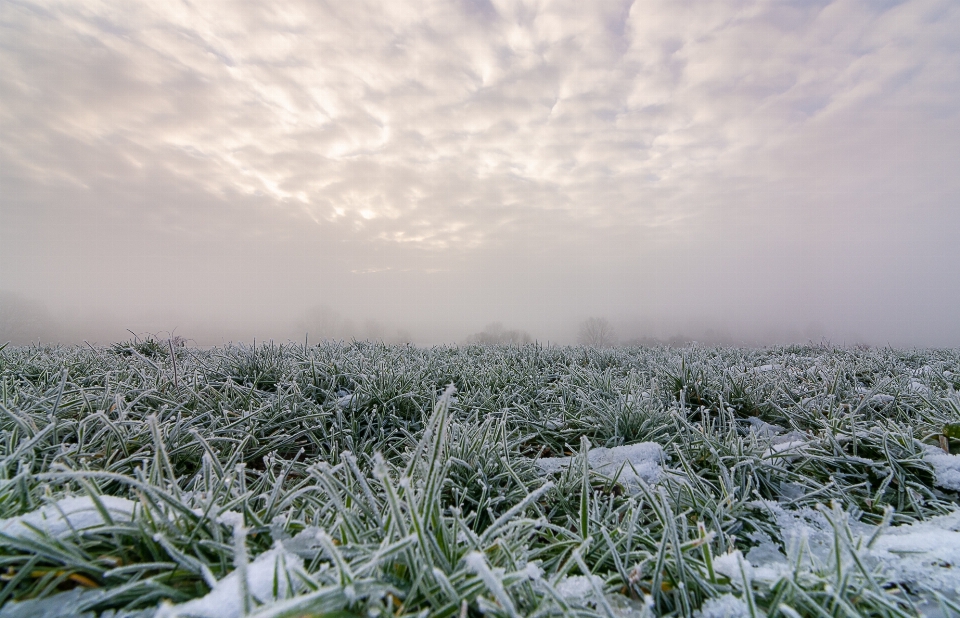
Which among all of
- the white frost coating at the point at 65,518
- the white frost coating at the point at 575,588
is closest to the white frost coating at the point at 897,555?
the white frost coating at the point at 575,588

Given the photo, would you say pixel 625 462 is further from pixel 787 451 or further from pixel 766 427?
pixel 766 427

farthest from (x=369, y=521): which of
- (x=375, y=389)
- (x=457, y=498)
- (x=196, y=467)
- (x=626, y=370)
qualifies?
(x=626, y=370)

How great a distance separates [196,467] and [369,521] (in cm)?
156

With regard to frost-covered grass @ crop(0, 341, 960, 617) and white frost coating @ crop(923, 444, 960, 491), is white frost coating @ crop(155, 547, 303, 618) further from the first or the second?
white frost coating @ crop(923, 444, 960, 491)

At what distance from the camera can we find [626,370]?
459 cm

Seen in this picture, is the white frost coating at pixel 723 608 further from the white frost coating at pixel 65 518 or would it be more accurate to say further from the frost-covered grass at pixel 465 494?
the white frost coating at pixel 65 518

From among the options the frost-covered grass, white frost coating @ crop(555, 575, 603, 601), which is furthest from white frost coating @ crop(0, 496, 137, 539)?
white frost coating @ crop(555, 575, 603, 601)

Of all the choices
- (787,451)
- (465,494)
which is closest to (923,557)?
(787,451)

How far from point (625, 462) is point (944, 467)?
4.75 ft

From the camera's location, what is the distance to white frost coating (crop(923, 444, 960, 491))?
198cm

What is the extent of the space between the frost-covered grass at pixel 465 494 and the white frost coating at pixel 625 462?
0.6 inches

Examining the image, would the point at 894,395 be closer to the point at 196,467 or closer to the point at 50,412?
the point at 196,467

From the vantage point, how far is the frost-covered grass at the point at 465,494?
3.18ft

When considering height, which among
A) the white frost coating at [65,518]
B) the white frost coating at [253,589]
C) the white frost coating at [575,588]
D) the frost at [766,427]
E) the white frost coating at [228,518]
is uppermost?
the white frost coating at [65,518]
